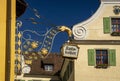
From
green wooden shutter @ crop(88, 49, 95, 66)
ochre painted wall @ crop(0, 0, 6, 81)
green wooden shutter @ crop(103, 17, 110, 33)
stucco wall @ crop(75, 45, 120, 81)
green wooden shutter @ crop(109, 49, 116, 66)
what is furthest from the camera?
green wooden shutter @ crop(103, 17, 110, 33)

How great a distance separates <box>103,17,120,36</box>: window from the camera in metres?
34.5

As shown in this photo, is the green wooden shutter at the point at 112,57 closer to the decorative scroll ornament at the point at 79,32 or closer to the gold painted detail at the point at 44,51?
the decorative scroll ornament at the point at 79,32

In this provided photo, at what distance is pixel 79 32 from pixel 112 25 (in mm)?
2355

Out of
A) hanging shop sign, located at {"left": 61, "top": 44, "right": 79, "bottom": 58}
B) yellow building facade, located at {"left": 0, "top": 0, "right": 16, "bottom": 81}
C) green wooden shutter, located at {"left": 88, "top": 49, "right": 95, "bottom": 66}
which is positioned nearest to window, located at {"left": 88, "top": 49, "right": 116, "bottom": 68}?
green wooden shutter, located at {"left": 88, "top": 49, "right": 95, "bottom": 66}

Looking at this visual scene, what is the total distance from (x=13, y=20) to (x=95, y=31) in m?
28.7

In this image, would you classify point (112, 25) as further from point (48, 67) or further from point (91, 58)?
point (48, 67)

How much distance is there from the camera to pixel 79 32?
Answer: 34812mm

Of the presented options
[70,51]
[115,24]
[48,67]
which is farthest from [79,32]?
[70,51]

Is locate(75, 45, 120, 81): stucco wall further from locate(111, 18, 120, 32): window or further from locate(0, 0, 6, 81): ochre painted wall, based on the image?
locate(0, 0, 6, 81): ochre painted wall

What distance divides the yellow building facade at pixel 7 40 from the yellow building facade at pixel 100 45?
2782 centimetres

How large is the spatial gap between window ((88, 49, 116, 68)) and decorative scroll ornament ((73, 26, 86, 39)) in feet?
3.87

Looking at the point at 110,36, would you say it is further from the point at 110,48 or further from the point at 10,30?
the point at 10,30

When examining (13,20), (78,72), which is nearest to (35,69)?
(78,72)

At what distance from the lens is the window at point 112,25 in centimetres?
3453
